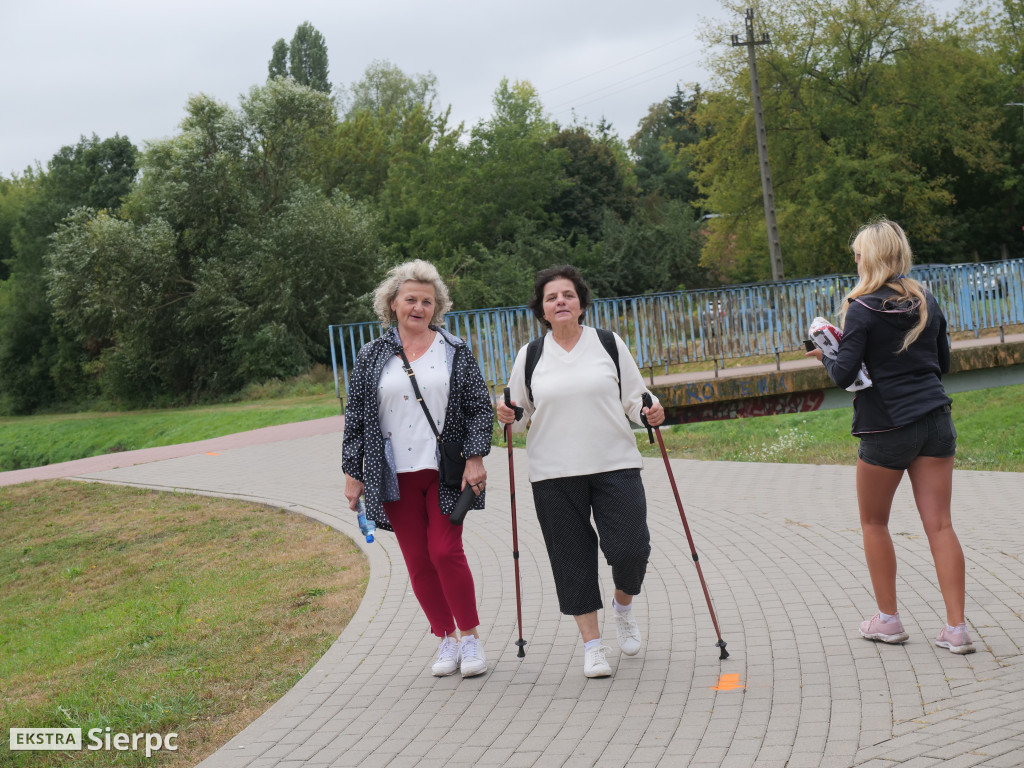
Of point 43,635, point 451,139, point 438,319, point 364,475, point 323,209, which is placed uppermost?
point 451,139

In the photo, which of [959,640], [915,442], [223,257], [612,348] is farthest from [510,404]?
[223,257]

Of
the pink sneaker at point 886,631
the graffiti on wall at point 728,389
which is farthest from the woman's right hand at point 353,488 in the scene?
the graffiti on wall at point 728,389

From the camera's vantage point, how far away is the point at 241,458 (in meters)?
15.4

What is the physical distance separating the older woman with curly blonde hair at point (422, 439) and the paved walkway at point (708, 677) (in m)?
0.40

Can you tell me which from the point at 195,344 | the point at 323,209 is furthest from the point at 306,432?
the point at 195,344

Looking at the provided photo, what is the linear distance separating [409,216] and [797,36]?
17.0m

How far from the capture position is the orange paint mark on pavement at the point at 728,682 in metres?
4.71

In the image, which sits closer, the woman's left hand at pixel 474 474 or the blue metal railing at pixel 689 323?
the woman's left hand at pixel 474 474

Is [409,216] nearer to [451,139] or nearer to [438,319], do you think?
[451,139]

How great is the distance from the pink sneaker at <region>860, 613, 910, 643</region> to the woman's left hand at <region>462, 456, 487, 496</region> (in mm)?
1907

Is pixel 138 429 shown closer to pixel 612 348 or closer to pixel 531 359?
pixel 531 359

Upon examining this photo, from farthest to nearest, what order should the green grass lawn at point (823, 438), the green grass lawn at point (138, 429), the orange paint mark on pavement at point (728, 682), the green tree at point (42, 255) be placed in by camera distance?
the green tree at point (42, 255), the green grass lawn at point (138, 429), the green grass lawn at point (823, 438), the orange paint mark on pavement at point (728, 682)

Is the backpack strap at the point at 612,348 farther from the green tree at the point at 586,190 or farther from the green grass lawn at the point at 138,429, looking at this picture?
the green tree at the point at 586,190

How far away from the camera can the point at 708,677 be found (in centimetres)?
487
